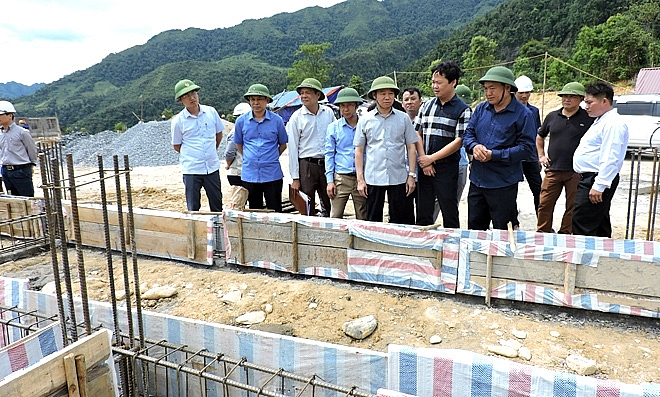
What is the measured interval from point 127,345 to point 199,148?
2528 millimetres

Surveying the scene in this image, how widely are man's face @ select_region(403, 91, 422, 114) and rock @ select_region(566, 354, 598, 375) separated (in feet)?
9.83

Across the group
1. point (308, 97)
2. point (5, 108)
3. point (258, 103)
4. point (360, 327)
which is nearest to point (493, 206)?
point (360, 327)

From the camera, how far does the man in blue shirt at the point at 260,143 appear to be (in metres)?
4.90

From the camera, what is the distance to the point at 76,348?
7.43 feet

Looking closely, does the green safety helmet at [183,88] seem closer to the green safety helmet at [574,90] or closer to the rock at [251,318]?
the rock at [251,318]

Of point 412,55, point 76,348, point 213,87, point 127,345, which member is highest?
point 412,55

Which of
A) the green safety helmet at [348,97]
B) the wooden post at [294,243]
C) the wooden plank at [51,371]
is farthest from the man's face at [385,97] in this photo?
the wooden plank at [51,371]

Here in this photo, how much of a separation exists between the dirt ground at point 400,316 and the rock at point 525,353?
3cm

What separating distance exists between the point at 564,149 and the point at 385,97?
6.40 ft

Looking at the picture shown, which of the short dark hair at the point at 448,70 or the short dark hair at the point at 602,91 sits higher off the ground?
the short dark hair at the point at 448,70

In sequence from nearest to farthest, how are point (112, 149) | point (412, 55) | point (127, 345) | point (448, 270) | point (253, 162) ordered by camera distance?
point (127, 345)
point (448, 270)
point (253, 162)
point (112, 149)
point (412, 55)

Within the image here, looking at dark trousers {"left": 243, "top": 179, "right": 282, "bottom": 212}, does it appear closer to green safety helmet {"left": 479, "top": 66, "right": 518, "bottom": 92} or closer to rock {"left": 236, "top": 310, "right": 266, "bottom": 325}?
rock {"left": 236, "top": 310, "right": 266, "bottom": 325}

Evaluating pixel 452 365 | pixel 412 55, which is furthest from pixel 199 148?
pixel 412 55

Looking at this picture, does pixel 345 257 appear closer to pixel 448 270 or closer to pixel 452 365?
pixel 448 270
